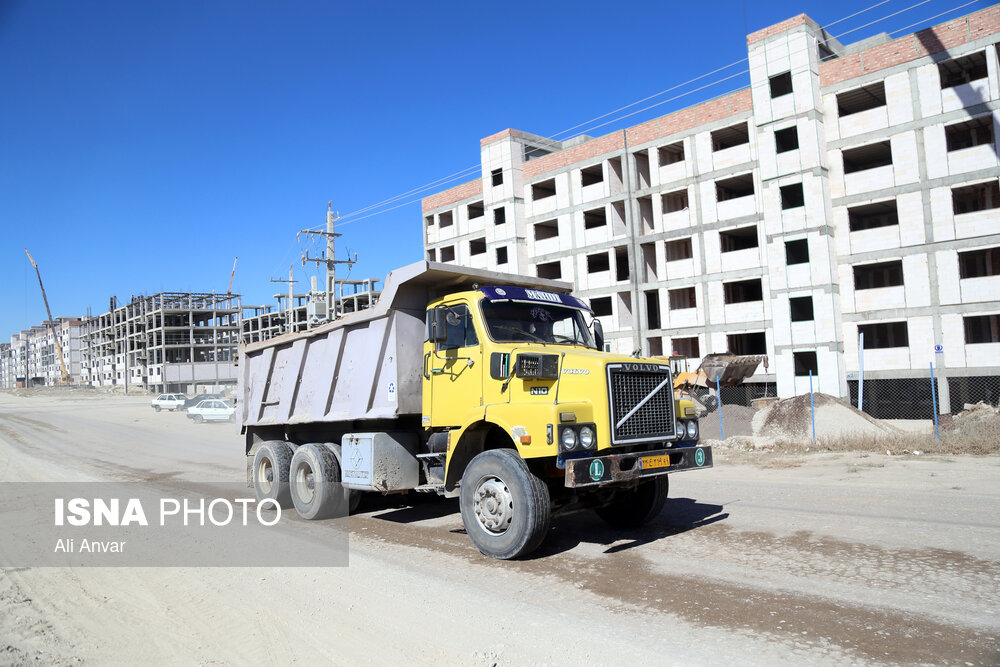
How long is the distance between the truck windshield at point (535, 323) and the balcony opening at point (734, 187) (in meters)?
28.2

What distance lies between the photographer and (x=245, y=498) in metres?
12.2

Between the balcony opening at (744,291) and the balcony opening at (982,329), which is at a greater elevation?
the balcony opening at (744,291)

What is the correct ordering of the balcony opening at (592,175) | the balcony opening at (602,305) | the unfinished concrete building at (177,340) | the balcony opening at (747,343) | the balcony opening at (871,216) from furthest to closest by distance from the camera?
1. the unfinished concrete building at (177,340)
2. the balcony opening at (592,175)
3. the balcony opening at (602,305)
4. the balcony opening at (747,343)
5. the balcony opening at (871,216)

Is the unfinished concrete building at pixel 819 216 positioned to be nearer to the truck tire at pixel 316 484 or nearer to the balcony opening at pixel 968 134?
the balcony opening at pixel 968 134

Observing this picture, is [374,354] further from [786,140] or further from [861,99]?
[861,99]

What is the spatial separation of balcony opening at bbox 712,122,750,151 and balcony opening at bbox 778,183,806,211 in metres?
4.06

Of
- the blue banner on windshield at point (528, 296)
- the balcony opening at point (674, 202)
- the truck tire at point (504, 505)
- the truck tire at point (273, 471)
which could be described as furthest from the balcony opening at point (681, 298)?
the truck tire at point (504, 505)

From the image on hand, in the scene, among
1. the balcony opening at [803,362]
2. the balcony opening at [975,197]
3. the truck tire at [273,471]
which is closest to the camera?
the truck tire at [273,471]

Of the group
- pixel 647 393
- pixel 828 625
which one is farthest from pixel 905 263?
pixel 828 625

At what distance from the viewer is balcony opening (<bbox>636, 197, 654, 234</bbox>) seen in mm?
38312

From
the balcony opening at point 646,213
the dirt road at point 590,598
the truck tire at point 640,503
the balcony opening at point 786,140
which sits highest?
the balcony opening at point 786,140

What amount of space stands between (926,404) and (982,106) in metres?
12.4

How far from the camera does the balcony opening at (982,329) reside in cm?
2806

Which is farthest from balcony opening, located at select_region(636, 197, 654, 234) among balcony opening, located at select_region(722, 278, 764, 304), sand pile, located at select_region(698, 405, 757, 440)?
sand pile, located at select_region(698, 405, 757, 440)
